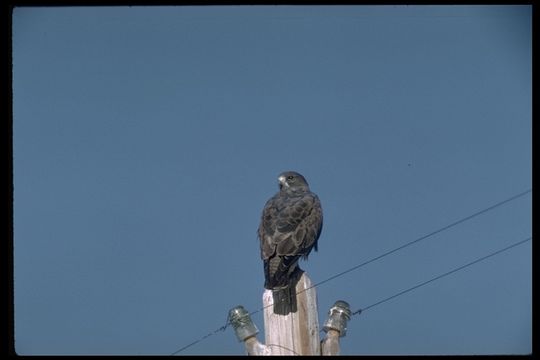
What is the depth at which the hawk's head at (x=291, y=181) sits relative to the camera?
1083 cm

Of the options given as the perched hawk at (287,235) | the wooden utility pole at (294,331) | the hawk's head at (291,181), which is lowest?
the wooden utility pole at (294,331)

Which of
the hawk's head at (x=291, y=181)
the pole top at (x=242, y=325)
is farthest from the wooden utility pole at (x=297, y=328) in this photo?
the hawk's head at (x=291, y=181)

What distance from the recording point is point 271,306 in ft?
17.4

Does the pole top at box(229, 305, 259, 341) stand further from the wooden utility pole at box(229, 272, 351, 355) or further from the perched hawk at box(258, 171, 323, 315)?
the perched hawk at box(258, 171, 323, 315)

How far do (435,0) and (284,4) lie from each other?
1.27 metres

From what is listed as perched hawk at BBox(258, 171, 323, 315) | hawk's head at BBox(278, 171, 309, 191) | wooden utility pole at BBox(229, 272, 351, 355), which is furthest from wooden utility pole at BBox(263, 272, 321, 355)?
hawk's head at BBox(278, 171, 309, 191)

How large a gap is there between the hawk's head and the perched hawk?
46cm

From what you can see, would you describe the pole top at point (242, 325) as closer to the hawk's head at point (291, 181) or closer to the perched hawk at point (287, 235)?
the perched hawk at point (287, 235)

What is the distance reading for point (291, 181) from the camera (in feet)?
35.7

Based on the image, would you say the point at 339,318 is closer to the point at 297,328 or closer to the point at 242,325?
the point at 297,328

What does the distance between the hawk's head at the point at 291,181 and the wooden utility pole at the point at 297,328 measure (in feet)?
17.6

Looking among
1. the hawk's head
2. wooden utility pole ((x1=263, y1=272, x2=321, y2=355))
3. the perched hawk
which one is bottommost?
wooden utility pole ((x1=263, y1=272, x2=321, y2=355))

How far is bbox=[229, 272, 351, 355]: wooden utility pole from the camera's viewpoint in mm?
5000

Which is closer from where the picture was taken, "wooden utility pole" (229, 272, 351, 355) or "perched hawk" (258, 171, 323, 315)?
"wooden utility pole" (229, 272, 351, 355)
